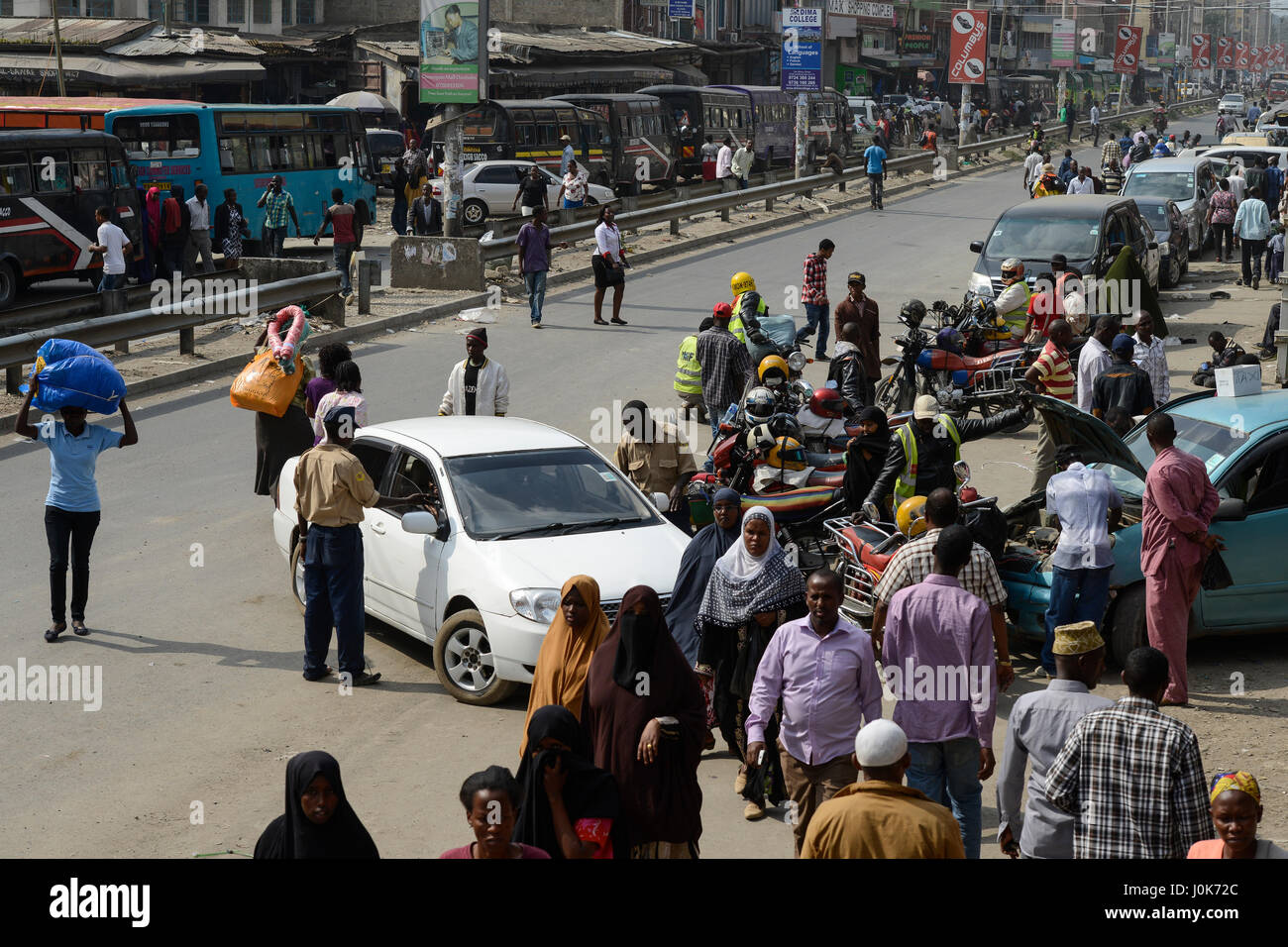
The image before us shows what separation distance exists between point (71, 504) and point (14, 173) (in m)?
16.0

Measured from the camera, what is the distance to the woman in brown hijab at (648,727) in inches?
214

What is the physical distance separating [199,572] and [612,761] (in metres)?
6.09

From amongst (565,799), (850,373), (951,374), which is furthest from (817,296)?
(565,799)

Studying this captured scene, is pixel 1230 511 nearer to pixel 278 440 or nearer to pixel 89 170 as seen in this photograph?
pixel 278 440

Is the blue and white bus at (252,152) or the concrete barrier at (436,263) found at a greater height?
the blue and white bus at (252,152)

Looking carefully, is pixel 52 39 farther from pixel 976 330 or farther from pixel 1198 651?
pixel 1198 651

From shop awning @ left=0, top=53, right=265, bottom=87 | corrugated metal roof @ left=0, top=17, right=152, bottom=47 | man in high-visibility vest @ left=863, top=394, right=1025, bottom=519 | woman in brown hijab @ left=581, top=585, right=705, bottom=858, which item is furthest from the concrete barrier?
corrugated metal roof @ left=0, top=17, right=152, bottom=47

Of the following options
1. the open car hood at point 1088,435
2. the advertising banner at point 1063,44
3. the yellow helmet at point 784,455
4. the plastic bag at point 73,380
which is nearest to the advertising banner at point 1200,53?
the advertising banner at point 1063,44

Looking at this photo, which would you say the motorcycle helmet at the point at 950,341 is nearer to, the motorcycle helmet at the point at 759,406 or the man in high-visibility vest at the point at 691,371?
the man in high-visibility vest at the point at 691,371

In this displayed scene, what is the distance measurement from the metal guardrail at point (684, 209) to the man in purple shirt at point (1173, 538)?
16652mm

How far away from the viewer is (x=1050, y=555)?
947cm

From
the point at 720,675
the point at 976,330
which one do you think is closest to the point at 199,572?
the point at 720,675

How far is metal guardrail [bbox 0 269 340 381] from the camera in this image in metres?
15.3

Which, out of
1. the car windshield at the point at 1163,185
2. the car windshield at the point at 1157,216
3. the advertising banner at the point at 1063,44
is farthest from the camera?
the advertising banner at the point at 1063,44
